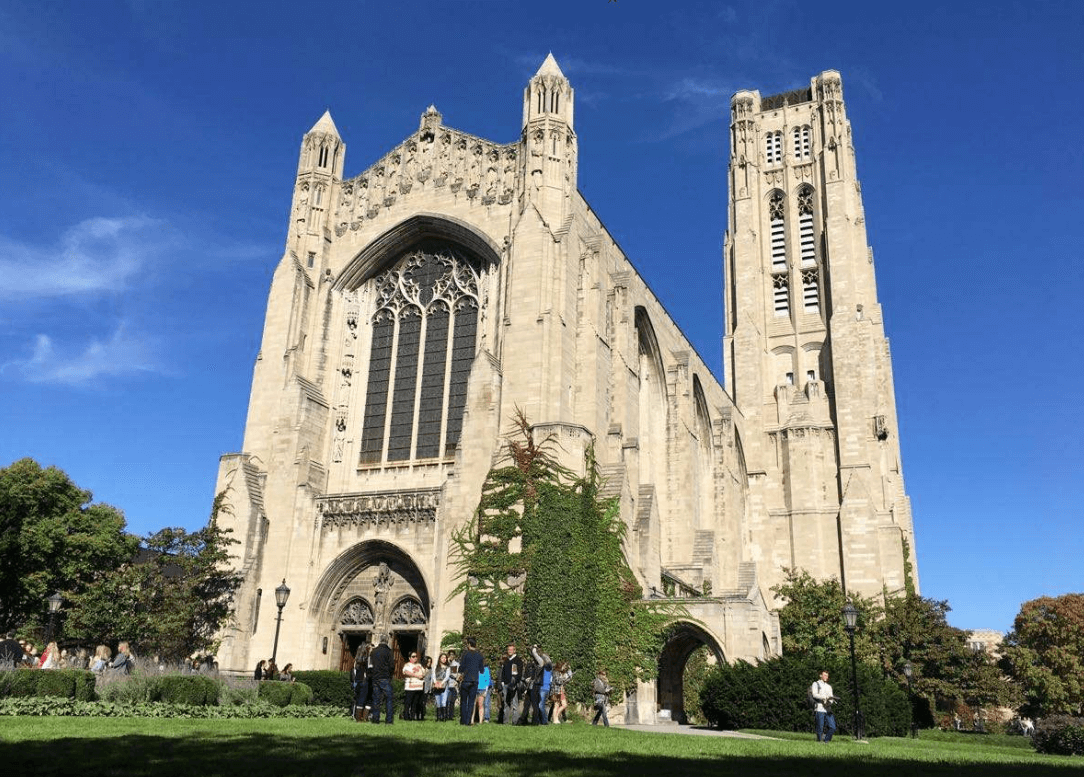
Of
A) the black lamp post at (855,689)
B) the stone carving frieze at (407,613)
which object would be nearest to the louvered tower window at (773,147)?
the stone carving frieze at (407,613)

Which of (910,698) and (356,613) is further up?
(356,613)

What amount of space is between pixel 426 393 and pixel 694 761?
70.6 ft

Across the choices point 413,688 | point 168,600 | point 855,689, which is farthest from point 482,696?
point 168,600

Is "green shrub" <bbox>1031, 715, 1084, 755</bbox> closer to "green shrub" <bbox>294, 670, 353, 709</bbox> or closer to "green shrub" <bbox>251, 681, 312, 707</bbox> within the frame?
"green shrub" <bbox>294, 670, 353, 709</bbox>

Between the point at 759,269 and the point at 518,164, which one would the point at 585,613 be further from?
the point at 759,269

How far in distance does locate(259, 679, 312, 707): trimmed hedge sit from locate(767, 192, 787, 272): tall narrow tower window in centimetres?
4393

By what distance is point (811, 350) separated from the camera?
52656 millimetres

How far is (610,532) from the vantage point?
2556 centimetres

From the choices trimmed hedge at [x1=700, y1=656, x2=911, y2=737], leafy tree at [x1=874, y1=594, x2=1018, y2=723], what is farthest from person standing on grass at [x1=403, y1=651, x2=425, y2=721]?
leafy tree at [x1=874, y1=594, x2=1018, y2=723]

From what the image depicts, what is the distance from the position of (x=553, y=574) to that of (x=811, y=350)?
33837 millimetres

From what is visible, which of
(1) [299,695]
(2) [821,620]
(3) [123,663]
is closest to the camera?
(3) [123,663]

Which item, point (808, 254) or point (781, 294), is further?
point (781, 294)

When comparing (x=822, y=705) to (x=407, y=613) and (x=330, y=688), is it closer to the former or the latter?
(x=330, y=688)

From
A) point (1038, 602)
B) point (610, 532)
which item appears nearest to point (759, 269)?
point (1038, 602)
